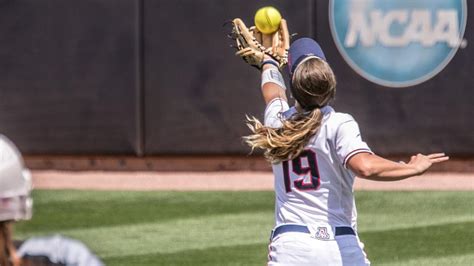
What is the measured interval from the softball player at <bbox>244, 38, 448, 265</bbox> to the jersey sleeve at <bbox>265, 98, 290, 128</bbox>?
0.08 ft

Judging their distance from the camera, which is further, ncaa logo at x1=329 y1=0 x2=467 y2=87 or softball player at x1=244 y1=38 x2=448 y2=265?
ncaa logo at x1=329 y1=0 x2=467 y2=87

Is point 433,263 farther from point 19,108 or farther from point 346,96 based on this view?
point 19,108

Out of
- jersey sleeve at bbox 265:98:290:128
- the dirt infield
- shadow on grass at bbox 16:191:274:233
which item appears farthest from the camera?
the dirt infield

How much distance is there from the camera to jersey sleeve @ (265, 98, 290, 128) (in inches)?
191

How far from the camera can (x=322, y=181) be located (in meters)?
4.73

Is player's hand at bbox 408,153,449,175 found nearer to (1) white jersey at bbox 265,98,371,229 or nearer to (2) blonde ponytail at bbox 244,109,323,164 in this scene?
(1) white jersey at bbox 265,98,371,229

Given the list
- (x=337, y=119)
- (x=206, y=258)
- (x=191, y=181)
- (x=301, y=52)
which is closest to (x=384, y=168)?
(x=337, y=119)

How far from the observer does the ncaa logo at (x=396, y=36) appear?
12289 mm

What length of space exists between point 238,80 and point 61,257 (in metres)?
9.55

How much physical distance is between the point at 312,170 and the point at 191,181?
7427 mm

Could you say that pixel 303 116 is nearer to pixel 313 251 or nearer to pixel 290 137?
pixel 290 137

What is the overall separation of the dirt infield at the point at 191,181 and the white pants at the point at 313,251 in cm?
682

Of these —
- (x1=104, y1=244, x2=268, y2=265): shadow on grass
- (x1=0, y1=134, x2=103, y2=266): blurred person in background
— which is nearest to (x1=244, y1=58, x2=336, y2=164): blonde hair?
(x1=0, y1=134, x2=103, y2=266): blurred person in background

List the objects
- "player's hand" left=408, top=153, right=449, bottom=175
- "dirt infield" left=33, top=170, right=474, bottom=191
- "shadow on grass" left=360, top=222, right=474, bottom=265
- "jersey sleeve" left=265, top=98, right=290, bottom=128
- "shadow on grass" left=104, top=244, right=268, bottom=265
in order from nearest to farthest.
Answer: "player's hand" left=408, top=153, right=449, bottom=175
"jersey sleeve" left=265, top=98, right=290, bottom=128
"shadow on grass" left=104, top=244, right=268, bottom=265
"shadow on grass" left=360, top=222, right=474, bottom=265
"dirt infield" left=33, top=170, right=474, bottom=191
